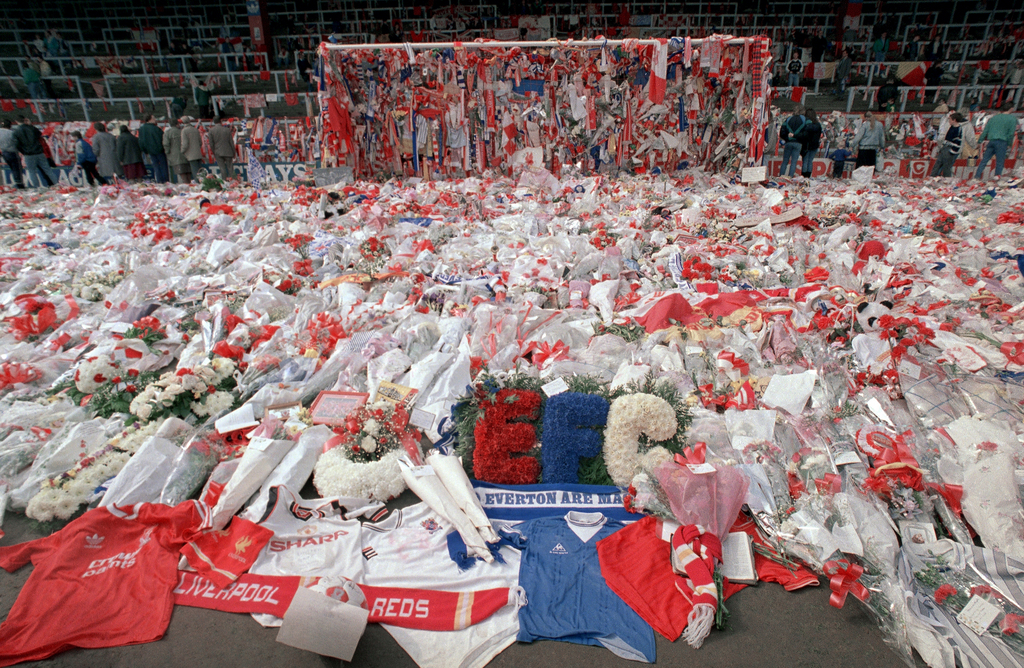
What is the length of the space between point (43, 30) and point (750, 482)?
26678mm

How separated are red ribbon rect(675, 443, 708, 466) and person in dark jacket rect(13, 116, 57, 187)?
1399cm

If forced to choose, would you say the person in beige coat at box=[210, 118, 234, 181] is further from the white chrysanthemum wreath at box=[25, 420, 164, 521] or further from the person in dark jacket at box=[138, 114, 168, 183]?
the white chrysanthemum wreath at box=[25, 420, 164, 521]

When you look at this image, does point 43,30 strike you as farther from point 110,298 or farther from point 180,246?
point 110,298

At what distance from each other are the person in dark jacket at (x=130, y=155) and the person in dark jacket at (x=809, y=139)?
44.5 ft

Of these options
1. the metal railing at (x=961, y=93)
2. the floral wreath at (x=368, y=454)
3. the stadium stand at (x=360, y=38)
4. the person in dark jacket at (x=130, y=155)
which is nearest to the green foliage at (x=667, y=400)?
the floral wreath at (x=368, y=454)

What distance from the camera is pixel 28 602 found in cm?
218

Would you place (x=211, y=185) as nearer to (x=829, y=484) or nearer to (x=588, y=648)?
(x=588, y=648)

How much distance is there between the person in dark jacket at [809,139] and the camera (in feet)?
34.1

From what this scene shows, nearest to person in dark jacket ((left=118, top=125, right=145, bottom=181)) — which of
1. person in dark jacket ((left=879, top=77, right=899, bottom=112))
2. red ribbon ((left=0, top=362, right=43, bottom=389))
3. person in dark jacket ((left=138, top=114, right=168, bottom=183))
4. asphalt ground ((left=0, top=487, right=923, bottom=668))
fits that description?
person in dark jacket ((left=138, top=114, right=168, bottom=183))

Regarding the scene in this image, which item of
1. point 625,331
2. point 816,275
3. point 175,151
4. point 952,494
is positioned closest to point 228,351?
point 625,331

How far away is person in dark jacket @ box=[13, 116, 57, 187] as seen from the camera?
10.7 m

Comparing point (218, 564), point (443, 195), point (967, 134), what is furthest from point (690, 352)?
point (967, 134)

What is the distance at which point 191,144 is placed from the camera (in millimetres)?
11047

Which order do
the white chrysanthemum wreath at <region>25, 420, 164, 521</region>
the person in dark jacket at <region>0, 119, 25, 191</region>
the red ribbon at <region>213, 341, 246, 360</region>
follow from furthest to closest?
the person in dark jacket at <region>0, 119, 25, 191</region> < the red ribbon at <region>213, 341, 246, 360</region> < the white chrysanthemum wreath at <region>25, 420, 164, 521</region>
